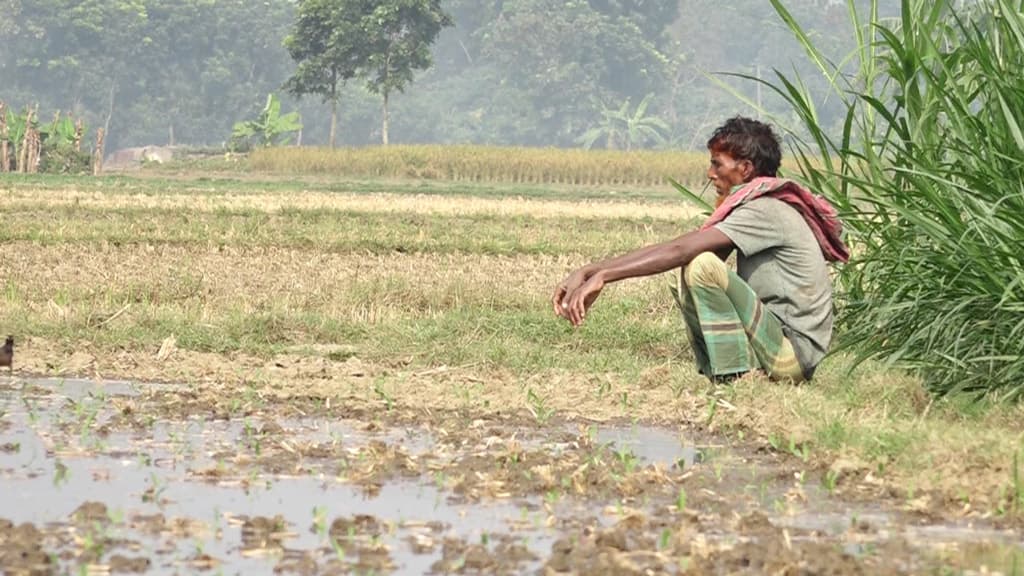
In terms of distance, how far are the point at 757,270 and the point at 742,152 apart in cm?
53

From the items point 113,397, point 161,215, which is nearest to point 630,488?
point 113,397

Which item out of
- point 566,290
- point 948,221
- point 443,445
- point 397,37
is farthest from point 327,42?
point 443,445

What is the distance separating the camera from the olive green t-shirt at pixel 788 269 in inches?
297

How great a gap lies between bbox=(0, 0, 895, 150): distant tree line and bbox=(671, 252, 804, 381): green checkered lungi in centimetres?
5785

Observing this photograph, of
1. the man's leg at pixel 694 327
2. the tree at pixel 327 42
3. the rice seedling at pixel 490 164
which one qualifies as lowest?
the rice seedling at pixel 490 164

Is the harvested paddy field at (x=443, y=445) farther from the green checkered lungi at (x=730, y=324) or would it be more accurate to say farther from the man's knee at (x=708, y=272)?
the man's knee at (x=708, y=272)

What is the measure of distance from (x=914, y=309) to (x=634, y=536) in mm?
3285

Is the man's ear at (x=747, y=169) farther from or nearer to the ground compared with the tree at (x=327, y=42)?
nearer to the ground

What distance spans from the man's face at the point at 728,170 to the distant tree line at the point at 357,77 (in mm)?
57598

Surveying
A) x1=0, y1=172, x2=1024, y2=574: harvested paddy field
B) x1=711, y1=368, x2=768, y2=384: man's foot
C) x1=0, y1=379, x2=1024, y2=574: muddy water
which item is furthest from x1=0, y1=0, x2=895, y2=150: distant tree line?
x1=0, y1=379, x2=1024, y2=574: muddy water

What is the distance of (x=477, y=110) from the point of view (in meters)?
79.1

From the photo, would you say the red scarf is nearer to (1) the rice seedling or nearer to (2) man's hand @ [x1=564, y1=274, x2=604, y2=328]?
(2) man's hand @ [x1=564, y1=274, x2=604, y2=328]

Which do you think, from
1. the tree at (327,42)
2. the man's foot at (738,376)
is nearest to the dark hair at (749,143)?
the man's foot at (738,376)

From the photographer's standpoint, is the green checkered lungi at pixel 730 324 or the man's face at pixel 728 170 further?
the man's face at pixel 728 170
